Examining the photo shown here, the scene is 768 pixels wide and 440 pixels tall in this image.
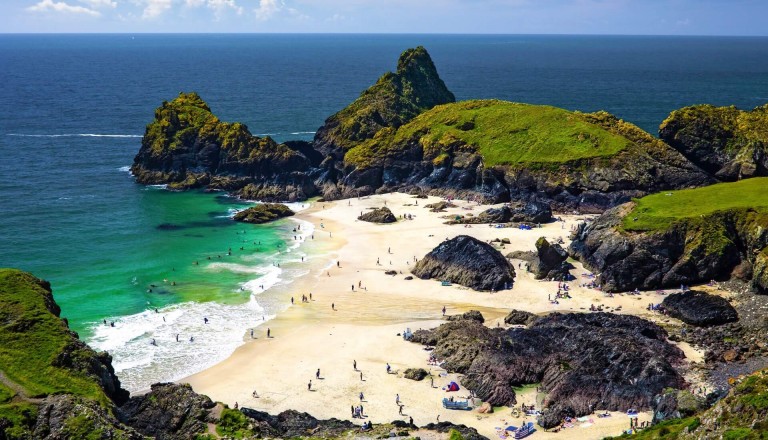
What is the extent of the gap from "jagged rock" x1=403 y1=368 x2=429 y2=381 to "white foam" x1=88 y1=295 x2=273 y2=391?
16787 millimetres

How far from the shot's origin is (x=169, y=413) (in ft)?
160

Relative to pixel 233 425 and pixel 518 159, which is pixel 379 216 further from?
pixel 233 425

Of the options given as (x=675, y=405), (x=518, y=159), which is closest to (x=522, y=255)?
(x=518, y=159)

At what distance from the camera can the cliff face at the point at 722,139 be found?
4365 inches

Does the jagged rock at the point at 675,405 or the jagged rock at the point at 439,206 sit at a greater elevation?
the jagged rock at the point at 675,405

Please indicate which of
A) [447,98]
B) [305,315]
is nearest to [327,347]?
[305,315]

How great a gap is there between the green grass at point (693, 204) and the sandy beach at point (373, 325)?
9333mm

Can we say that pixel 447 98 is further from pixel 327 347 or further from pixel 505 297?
pixel 327 347

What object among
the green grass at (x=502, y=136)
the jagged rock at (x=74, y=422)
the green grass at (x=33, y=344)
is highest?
the green grass at (x=502, y=136)

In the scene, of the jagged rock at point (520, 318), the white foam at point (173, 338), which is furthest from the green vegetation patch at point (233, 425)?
the jagged rock at point (520, 318)

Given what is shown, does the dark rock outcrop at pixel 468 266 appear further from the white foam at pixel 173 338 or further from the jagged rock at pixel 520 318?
the white foam at pixel 173 338

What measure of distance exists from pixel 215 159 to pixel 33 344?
82604 millimetres

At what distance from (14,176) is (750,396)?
407 ft

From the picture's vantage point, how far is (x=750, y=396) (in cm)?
3672
